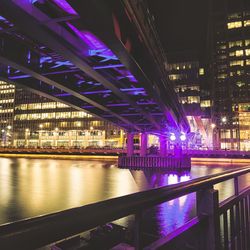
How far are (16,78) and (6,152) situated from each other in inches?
2614

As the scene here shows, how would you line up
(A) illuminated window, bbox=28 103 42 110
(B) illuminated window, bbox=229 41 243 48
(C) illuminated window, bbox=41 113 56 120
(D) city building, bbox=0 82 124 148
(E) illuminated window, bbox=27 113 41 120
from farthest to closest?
(A) illuminated window, bbox=28 103 42 110 < (E) illuminated window, bbox=27 113 41 120 < (C) illuminated window, bbox=41 113 56 120 < (D) city building, bbox=0 82 124 148 < (B) illuminated window, bbox=229 41 243 48

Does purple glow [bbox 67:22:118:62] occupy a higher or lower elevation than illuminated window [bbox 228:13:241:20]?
lower

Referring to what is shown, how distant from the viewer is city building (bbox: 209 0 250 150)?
3701 inches

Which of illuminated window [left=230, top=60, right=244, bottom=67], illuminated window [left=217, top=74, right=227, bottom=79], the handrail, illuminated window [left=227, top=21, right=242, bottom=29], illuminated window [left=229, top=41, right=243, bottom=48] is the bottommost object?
the handrail

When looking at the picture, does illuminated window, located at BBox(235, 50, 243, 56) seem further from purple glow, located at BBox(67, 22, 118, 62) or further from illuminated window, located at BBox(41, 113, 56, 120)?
purple glow, located at BBox(67, 22, 118, 62)

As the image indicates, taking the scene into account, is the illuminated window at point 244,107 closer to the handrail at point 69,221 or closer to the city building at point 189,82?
the city building at point 189,82

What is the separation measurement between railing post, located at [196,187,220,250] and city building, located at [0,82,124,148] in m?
101

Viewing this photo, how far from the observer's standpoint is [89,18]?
30.3 feet

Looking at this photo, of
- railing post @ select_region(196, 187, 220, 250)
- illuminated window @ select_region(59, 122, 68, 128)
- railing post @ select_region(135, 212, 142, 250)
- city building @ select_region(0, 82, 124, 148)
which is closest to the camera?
railing post @ select_region(135, 212, 142, 250)

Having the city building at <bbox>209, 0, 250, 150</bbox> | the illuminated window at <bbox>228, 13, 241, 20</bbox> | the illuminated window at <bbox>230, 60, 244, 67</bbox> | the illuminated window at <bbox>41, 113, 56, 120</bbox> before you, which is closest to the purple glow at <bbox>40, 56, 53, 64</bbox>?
the city building at <bbox>209, 0, 250, 150</bbox>

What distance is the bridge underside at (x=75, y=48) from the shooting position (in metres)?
9.67

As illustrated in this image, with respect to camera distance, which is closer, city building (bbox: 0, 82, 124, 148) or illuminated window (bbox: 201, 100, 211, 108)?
city building (bbox: 0, 82, 124, 148)

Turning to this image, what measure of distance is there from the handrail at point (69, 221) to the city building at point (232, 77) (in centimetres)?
9464

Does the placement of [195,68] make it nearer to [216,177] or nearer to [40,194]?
[40,194]
